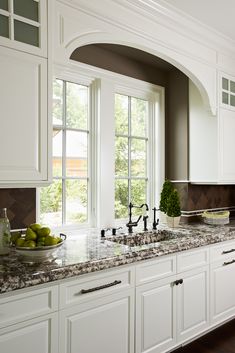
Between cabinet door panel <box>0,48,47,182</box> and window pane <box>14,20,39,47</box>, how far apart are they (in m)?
0.09

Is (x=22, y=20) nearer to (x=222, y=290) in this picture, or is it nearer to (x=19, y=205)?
(x=19, y=205)

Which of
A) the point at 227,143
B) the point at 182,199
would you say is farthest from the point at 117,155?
the point at 227,143

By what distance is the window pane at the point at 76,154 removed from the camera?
2.71 meters

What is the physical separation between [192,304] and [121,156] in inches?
58.4

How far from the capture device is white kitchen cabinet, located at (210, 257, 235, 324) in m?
2.62

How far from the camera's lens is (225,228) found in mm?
2924

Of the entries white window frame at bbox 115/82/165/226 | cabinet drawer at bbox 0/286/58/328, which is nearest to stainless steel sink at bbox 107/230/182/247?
white window frame at bbox 115/82/165/226

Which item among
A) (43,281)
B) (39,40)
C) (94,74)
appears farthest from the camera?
(94,74)

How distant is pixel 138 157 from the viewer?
3309mm

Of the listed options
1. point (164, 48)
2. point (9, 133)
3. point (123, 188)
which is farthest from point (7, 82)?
point (123, 188)

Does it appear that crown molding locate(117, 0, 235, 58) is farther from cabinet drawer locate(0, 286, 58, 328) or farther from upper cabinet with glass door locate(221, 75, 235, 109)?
cabinet drawer locate(0, 286, 58, 328)

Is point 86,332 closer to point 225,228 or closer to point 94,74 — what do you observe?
point 225,228

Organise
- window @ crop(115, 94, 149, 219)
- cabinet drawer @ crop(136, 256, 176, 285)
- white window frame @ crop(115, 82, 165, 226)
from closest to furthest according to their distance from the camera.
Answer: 1. cabinet drawer @ crop(136, 256, 176, 285)
2. window @ crop(115, 94, 149, 219)
3. white window frame @ crop(115, 82, 165, 226)

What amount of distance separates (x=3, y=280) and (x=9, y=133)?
0.75 m
